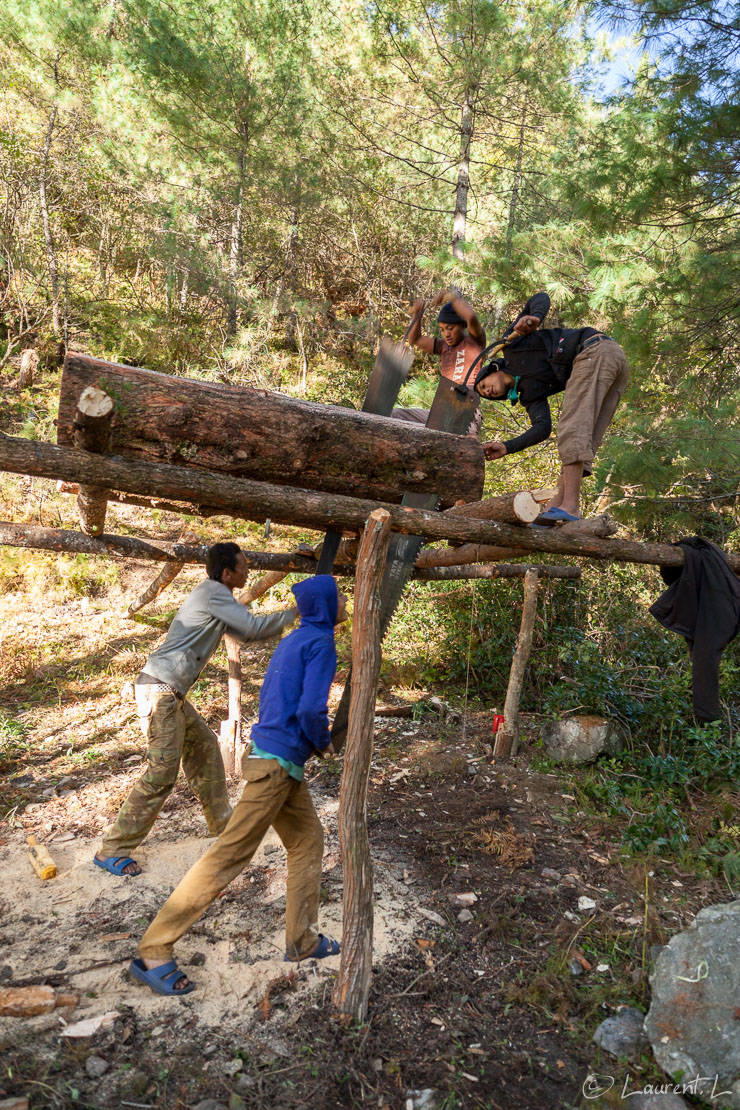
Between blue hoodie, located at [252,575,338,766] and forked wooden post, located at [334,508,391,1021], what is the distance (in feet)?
0.53

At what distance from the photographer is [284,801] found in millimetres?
3404

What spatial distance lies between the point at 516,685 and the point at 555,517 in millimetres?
3351

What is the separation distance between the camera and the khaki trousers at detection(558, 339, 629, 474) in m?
4.42

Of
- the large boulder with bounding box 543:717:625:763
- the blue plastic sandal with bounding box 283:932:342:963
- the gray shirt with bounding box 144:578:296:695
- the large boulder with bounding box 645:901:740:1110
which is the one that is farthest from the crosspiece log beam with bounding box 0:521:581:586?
the large boulder with bounding box 645:901:740:1110

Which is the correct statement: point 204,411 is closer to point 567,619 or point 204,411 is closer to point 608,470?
point 608,470

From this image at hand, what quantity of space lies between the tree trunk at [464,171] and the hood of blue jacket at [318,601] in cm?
857

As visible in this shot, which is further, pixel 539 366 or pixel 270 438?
pixel 539 366

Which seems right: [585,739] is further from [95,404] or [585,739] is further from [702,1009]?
[95,404]

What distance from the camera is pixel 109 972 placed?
348cm

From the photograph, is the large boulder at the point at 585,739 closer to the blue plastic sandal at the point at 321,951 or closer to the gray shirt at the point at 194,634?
the blue plastic sandal at the point at 321,951

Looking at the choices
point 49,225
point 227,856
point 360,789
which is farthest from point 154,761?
point 49,225

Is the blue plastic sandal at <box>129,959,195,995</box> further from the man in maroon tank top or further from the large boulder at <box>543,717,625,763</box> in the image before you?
Result: the large boulder at <box>543,717,625,763</box>

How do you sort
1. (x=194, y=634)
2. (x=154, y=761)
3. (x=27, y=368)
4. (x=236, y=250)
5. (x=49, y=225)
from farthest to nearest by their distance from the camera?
(x=236, y=250) → (x=27, y=368) → (x=49, y=225) → (x=194, y=634) → (x=154, y=761)

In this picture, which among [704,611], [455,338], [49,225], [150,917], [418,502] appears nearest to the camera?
[150,917]
